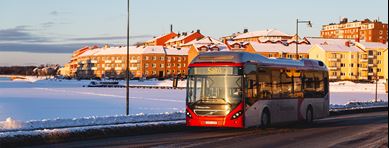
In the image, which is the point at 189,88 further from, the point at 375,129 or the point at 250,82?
the point at 375,129

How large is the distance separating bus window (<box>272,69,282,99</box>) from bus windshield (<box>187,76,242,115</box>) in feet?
7.85

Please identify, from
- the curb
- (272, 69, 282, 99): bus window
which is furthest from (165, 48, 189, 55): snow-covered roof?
(272, 69, 282, 99): bus window

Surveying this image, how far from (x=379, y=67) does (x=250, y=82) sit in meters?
131

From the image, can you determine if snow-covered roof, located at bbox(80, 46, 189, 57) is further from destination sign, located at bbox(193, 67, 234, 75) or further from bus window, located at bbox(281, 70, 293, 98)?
destination sign, located at bbox(193, 67, 234, 75)

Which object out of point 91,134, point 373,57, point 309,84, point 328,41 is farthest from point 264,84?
point 328,41

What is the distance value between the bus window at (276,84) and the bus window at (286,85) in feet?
0.95

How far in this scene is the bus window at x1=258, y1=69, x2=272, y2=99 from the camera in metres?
21.0

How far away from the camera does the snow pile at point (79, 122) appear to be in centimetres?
2156

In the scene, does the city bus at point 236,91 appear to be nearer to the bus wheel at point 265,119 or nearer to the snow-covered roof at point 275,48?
the bus wheel at point 265,119

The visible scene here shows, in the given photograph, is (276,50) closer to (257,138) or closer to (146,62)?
(146,62)

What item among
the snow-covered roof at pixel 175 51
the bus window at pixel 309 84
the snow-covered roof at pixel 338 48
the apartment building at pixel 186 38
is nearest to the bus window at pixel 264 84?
the bus window at pixel 309 84

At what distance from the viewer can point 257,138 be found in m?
18.9

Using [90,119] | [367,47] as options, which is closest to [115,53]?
[367,47]

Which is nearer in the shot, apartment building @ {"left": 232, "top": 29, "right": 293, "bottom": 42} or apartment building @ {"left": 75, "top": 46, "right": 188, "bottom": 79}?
apartment building @ {"left": 75, "top": 46, "right": 188, "bottom": 79}
